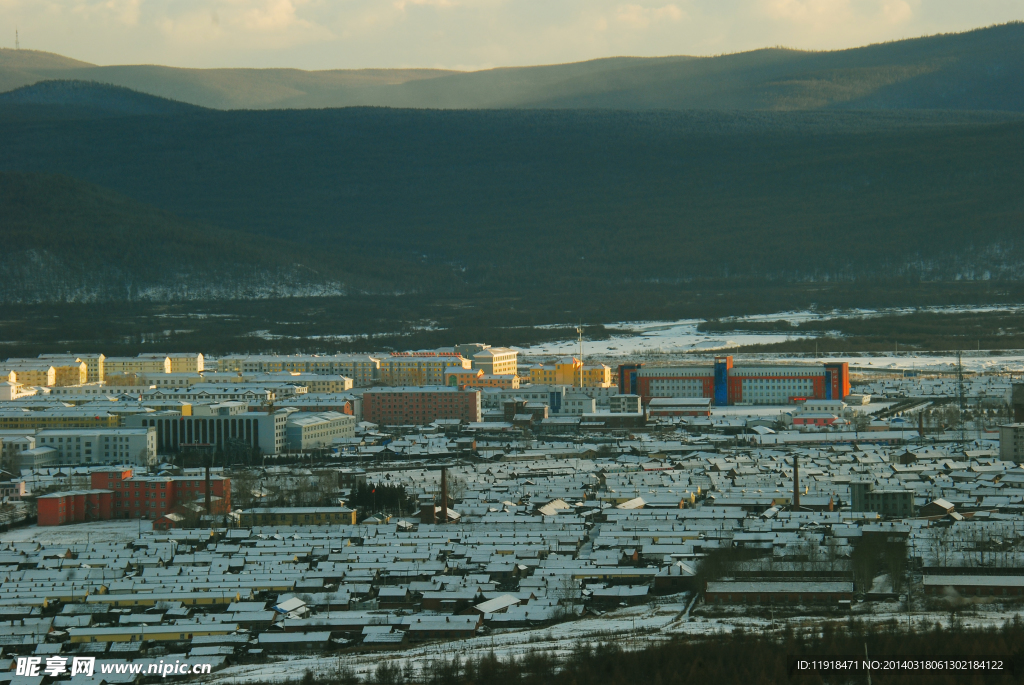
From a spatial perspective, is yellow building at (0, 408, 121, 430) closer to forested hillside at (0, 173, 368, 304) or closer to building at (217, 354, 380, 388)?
building at (217, 354, 380, 388)

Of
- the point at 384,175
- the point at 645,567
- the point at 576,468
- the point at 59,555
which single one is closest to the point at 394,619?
the point at 645,567

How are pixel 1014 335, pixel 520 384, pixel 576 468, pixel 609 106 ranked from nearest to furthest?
1. pixel 576 468
2. pixel 520 384
3. pixel 1014 335
4. pixel 609 106

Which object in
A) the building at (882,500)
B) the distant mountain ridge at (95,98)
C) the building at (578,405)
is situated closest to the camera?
the building at (882,500)

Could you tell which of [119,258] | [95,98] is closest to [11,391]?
[119,258]

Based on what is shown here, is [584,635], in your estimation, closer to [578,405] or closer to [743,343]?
[578,405]

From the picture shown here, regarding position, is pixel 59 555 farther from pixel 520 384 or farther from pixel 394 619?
pixel 520 384

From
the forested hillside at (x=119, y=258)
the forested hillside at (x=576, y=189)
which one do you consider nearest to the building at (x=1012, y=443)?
the forested hillside at (x=576, y=189)

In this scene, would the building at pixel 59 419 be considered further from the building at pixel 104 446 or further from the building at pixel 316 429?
the building at pixel 316 429

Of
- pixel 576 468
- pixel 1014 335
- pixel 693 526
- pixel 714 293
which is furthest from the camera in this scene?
pixel 714 293
